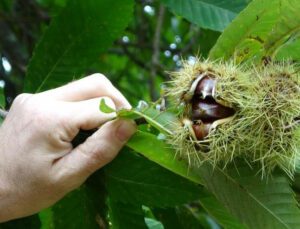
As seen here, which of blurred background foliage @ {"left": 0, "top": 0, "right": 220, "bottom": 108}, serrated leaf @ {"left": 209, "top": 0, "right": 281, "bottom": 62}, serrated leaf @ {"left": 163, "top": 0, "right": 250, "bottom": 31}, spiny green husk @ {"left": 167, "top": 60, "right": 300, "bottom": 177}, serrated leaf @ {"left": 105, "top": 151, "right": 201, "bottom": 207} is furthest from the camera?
blurred background foliage @ {"left": 0, "top": 0, "right": 220, "bottom": 108}

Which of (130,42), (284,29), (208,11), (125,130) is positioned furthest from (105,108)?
(130,42)

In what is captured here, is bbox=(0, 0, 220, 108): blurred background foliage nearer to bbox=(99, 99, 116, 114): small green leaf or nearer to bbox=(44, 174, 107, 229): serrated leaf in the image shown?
bbox=(44, 174, 107, 229): serrated leaf

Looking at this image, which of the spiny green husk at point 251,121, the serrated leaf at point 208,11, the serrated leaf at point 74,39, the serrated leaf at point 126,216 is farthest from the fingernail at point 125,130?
the serrated leaf at point 208,11

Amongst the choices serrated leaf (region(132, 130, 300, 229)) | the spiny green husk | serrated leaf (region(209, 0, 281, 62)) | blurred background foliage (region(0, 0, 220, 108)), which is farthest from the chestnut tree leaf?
blurred background foliage (region(0, 0, 220, 108))

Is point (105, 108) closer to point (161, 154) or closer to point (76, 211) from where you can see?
point (161, 154)

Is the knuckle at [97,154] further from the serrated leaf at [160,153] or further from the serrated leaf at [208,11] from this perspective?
the serrated leaf at [208,11]

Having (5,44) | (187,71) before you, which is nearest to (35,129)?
(187,71)

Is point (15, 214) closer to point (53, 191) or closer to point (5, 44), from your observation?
point (53, 191)

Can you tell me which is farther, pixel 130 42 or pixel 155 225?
pixel 130 42
